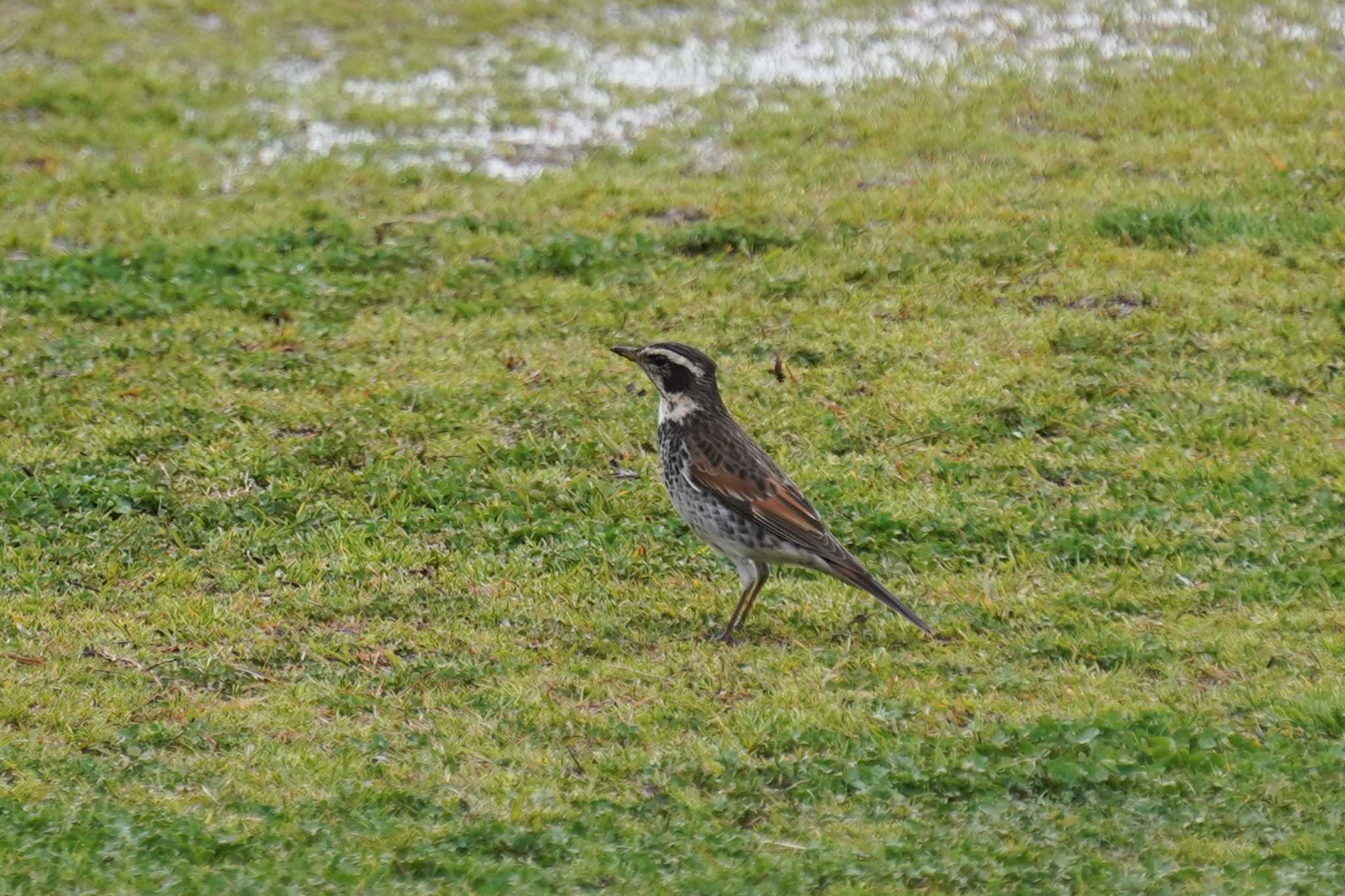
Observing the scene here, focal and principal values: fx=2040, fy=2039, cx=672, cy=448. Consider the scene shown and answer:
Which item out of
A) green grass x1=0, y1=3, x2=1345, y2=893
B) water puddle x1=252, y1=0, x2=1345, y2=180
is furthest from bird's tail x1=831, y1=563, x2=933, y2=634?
water puddle x1=252, y1=0, x2=1345, y2=180

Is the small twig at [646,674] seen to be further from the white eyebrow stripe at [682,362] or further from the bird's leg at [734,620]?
the white eyebrow stripe at [682,362]

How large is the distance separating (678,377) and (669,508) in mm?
890

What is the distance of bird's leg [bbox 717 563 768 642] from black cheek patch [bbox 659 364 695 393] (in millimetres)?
1041

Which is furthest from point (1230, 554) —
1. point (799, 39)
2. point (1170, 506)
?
point (799, 39)

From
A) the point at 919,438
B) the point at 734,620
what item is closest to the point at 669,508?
the point at 734,620

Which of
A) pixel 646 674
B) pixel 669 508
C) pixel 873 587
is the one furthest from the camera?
pixel 669 508

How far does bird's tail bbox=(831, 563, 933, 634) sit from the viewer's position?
895 cm

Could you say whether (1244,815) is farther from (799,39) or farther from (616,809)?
(799,39)

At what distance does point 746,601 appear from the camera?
9.38m

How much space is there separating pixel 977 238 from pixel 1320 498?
13.3 ft

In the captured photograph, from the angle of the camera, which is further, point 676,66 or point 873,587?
point 676,66

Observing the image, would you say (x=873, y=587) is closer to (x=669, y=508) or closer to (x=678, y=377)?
(x=678, y=377)

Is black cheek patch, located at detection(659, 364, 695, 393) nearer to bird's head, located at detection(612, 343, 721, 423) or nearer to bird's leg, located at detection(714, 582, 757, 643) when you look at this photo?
bird's head, located at detection(612, 343, 721, 423)

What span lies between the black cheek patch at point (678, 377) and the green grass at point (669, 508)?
0.83 metres
